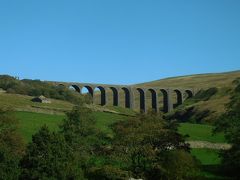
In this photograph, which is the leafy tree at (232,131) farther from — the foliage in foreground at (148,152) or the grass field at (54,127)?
the grass field at (54,127)

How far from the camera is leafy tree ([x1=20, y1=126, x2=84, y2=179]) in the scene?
32.9 m

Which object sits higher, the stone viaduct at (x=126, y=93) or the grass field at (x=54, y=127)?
the stone viaduct at (x=126, y=93)

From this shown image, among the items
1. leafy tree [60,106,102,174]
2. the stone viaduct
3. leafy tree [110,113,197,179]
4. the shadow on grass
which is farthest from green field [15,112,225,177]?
the stone viaduct

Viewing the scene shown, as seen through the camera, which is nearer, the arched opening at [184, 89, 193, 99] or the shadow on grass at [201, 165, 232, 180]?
the shadow on grass at [201, 165, 232, 180]

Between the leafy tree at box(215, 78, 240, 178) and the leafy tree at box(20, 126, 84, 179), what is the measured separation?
13.2 metres

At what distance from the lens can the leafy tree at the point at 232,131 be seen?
39.0 meters

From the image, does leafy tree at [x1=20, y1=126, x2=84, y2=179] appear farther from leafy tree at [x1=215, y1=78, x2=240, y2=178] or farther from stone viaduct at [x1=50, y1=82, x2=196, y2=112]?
stone viaduct at [x1=50, y1=82, x2=196, y2=112]

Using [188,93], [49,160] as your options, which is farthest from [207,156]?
[188,93]

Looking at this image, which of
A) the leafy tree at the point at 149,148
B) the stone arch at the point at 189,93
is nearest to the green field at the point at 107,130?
the leafy tree at the point at 149,148

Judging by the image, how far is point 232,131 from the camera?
39.8 metres

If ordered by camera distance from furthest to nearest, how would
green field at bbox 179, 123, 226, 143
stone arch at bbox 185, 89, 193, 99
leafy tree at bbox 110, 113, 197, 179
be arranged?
stone arch at bbox 185, 89, 193, 99 → green field at bbox 179, 123, 226, 143 → leafy tree at bbox 110, 113, 197, 179

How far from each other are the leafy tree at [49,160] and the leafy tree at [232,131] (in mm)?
13231

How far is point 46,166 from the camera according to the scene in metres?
32.9

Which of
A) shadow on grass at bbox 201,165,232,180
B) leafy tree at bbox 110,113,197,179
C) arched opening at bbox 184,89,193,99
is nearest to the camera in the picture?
leafy tree at bbox 110,113,197,179
